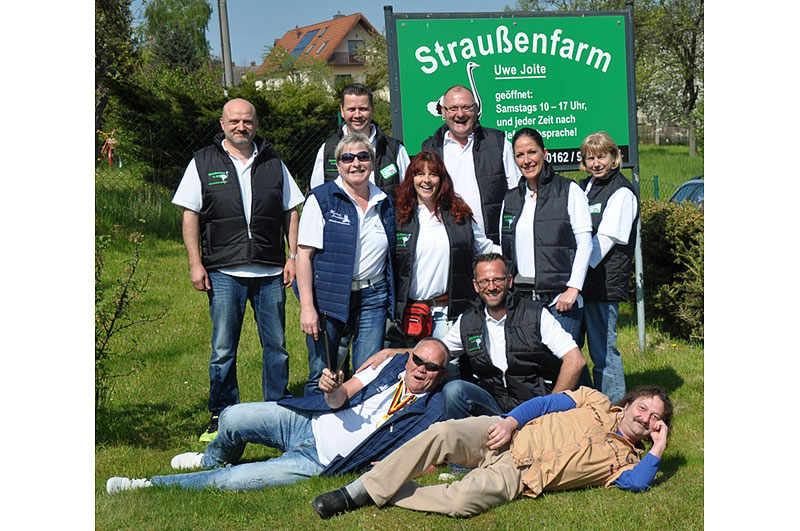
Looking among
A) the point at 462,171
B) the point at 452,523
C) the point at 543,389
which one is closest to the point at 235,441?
the point at 452,523

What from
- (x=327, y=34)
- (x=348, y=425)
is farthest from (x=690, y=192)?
(x=327, y=34)

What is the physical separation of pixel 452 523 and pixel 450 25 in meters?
4.89

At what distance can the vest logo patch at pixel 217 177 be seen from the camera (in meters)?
5.19

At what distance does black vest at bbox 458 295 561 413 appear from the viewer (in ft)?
14.9

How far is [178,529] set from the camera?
3824 millimetres

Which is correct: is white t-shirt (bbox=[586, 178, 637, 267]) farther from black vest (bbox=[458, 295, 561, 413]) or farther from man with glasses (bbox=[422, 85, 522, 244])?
black vest (bbox=[458, 295, 561, 413])

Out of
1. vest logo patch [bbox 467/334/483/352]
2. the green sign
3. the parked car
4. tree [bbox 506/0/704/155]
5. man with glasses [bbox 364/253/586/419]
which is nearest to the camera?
man with glasses [bbox 364/253/586/419]

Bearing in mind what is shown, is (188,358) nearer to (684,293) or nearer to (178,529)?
(178,529)

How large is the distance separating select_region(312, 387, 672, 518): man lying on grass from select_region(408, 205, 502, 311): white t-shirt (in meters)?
1.02

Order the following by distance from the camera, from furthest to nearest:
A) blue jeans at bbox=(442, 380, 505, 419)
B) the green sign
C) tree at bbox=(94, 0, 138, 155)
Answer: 1. tree at bbox=(94, 0, 138, 155)
2. the green sign
3. blue jeans at bbox=(442, 380, 505, 419)

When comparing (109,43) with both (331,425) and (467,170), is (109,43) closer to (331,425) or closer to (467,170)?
(467,170)

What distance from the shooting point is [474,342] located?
15.2 feet

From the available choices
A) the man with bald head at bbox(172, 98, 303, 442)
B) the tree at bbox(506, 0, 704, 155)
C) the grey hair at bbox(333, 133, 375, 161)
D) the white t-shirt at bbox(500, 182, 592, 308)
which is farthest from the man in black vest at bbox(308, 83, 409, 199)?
the tree at bbox(506, 0, 704, 155)

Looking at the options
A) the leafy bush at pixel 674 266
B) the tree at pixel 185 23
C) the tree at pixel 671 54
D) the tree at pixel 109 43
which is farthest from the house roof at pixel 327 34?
the leafy bush at pixel 674 266
